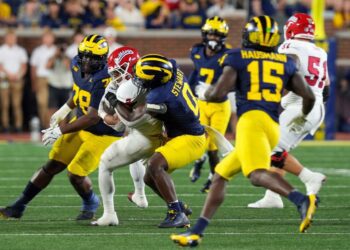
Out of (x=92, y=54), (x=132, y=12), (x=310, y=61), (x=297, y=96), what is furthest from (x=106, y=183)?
(x=132, y=12)

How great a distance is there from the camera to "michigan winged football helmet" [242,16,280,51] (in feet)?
24.4

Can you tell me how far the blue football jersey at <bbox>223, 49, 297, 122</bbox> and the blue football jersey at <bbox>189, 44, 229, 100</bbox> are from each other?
162 inches

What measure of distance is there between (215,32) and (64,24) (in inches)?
307

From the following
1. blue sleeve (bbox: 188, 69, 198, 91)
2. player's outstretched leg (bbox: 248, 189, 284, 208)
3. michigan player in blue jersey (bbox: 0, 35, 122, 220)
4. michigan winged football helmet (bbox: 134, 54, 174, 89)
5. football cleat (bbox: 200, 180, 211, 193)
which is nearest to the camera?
michigan winged football helmet (bbox: 134, 54, 174, 89)

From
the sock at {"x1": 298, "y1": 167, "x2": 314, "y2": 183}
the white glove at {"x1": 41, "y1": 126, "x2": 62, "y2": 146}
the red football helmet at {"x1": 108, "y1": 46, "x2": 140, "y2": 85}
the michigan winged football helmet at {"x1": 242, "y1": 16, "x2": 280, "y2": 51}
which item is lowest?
the sock at {"x1": 298, "y1": 167, "x2": 314, "y2": 183}

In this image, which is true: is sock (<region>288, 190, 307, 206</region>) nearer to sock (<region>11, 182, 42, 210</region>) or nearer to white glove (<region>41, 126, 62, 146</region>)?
white glove (<region>41, 126, 62, 146</region>)

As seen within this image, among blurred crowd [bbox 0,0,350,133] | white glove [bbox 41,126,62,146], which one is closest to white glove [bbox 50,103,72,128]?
white glove [bbox 41,126,62,146]

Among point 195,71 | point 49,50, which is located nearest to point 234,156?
point 195,71

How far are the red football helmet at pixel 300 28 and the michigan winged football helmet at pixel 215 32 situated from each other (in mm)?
→ 1969

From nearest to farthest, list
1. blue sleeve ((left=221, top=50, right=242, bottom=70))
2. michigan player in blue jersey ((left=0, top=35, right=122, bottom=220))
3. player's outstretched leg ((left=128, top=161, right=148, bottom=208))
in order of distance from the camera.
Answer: blue sleeve ((left=221, top=50, right=242, bottom=70)) → michigan player in blue jersey ((left=0, top=35, right=122, bottom=220)) → player's outstretched leg ((left=128, top=161, right=148, bottom=208))

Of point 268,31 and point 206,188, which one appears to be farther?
point 206,188

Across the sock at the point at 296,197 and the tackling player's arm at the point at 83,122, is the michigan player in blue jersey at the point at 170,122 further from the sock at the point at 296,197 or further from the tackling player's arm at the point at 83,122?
the sock at the point at 296,197

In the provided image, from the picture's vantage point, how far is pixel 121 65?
840 centimetres

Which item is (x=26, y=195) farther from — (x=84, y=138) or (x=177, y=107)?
(x=177, y=107)
